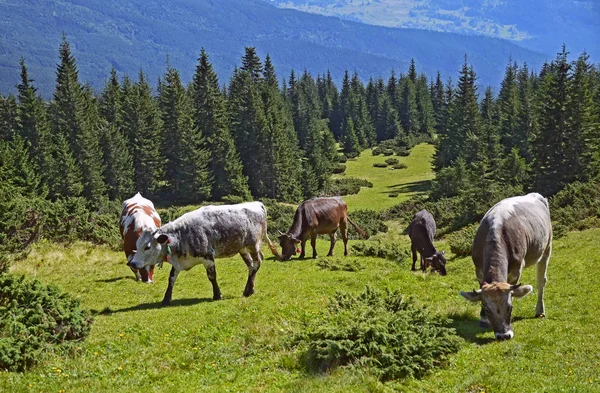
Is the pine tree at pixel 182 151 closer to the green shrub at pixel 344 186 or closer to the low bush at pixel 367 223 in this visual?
the green shrub at pixel 344 186

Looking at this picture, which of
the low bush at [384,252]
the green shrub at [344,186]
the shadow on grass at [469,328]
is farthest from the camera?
the green shrub at [344,186]

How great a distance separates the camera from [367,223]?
50875 mm

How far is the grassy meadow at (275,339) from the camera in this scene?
1011cm

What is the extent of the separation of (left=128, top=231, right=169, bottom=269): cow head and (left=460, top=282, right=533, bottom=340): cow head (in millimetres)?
10042

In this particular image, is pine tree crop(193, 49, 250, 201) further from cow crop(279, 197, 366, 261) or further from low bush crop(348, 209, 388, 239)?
cow crop(279, 197, 366, 261)

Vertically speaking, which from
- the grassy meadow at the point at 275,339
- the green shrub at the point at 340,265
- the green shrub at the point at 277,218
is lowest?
the green shrub at the point at 277,218

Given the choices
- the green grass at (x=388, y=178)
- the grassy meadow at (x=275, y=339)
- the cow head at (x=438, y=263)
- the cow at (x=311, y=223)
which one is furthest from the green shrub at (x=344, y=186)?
the grassy meadow at (x=275, y=339)

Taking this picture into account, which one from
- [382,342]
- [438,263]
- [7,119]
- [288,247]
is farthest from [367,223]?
[7,119]

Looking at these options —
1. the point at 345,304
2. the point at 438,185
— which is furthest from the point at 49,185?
the point at 345,304

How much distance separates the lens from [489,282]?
12.2 metres

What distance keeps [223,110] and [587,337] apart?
230 feet

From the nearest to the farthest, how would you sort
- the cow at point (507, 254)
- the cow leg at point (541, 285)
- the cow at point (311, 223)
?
the cow at point (507, 254)
the cow leg at point (541, 285)
the cow at point (311, 223)

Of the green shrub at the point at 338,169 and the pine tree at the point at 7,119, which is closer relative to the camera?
the pine tree at the point at 7,119

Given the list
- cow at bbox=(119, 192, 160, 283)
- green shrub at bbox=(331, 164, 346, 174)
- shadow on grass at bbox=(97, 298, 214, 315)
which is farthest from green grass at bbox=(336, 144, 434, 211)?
shadow on grass at bbox=(97, 298, 214, 315)
